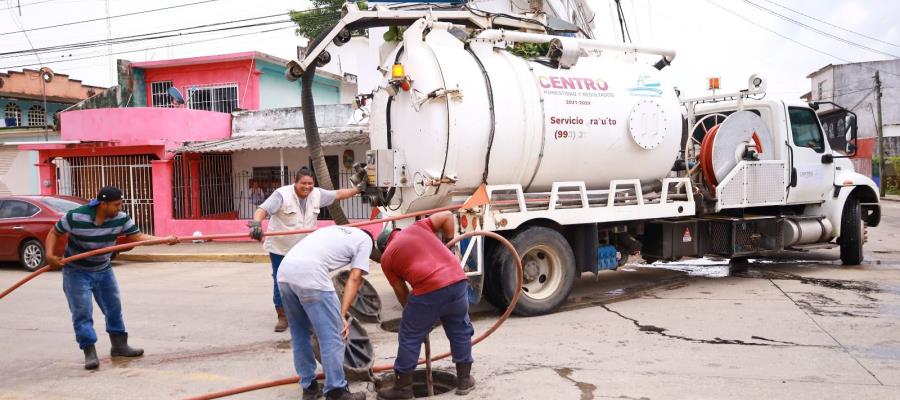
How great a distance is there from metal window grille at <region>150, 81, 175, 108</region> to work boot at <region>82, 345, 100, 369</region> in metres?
15.9

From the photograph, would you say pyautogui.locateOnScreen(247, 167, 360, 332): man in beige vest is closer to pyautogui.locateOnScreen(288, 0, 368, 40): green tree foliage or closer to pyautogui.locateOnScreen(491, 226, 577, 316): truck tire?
pyautogui.locateOnScreen(491, 226, 577, 316): truck tire

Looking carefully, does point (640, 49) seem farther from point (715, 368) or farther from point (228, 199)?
point (228, 199)

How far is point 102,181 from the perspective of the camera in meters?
17.9

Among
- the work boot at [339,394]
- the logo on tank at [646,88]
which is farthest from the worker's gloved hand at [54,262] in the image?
the logo on tank at [646,88]

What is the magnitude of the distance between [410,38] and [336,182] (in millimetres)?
9842

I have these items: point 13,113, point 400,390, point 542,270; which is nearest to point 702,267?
point 542,270

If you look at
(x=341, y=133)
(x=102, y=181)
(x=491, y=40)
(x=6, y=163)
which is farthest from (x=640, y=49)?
(x=6, y=163)

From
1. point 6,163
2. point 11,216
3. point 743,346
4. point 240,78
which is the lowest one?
point 743,346

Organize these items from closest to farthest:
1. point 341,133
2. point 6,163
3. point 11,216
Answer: point 11,216
point 341,133
point 6,163

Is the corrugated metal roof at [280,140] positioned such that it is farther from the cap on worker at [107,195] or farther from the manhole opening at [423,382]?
the manhole opening at [423,382]

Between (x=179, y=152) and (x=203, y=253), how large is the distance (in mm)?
3144

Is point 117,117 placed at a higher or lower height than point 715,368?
higher

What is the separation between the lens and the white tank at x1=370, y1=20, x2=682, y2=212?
24.2ft

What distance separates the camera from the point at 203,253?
1480 centimetres
